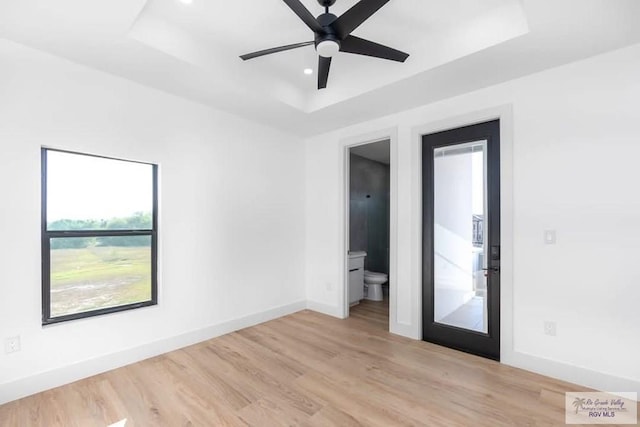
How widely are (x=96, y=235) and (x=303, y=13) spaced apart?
2.55m

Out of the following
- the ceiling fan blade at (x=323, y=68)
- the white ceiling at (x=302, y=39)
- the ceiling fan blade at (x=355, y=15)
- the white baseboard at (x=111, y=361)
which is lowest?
the white baseboard at (x=111, y=361)

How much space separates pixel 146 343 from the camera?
296 cm

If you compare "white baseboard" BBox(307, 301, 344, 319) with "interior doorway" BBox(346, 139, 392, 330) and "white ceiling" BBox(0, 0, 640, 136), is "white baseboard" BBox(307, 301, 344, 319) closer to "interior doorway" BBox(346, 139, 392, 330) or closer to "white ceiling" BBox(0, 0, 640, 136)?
"interior doorway" BBox(346, 139, 392, 330)

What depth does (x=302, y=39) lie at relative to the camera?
267cm

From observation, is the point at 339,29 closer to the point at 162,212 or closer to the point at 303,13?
the point at 303,13

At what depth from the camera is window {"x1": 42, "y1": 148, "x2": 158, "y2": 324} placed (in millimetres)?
2496

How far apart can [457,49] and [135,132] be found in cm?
301

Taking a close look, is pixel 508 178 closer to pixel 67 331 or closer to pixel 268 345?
pixel 268 345

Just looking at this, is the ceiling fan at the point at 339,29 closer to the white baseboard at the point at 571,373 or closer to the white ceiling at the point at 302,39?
the white ceiling at the point at 302,39

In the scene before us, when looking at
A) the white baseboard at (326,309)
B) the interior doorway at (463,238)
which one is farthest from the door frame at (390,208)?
the interior doorway at (463,238)

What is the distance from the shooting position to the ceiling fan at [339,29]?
5.77 ft

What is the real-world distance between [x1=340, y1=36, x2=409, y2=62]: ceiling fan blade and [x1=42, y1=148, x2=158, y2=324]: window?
2.28 m

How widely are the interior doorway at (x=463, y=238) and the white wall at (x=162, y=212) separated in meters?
2.01

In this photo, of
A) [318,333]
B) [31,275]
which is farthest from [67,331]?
[318,333]
